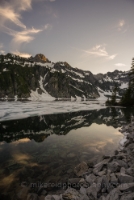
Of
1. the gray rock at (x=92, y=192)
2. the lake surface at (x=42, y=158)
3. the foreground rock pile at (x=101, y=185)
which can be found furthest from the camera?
the lake surface at (x=42, y=158)

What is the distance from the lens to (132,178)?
6.57 metres

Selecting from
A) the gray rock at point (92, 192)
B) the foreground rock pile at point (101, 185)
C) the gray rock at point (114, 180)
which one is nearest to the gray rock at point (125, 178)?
the foreground rock pile at point (101, 185)

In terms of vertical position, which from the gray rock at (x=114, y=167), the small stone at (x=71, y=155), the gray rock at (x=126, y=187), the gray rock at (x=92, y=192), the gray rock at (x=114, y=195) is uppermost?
the gray rock at (x=126, y=187)

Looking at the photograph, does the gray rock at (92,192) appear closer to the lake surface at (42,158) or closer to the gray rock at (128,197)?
the gray rock at (128,197)

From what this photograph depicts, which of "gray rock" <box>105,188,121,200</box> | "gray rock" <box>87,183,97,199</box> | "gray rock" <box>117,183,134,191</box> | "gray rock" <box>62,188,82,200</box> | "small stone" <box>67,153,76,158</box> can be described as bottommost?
"small stone" <box>67,153,76,158</box>

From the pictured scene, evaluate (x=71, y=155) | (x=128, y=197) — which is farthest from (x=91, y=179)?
(x=71, y=155)

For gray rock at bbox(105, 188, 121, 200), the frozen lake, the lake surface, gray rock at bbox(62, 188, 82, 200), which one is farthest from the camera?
the frozen lake

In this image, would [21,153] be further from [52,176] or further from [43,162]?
[52,176]

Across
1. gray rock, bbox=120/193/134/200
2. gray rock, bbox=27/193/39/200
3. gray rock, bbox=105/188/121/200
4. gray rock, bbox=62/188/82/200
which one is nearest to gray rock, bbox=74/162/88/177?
gray rock, bbox=62/188/82/200

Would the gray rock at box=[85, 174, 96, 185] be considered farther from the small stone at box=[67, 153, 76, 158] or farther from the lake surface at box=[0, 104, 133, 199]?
the small stone at box=[67, 153, 76, 158]

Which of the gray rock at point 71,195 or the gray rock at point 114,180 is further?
the gray rock at point 114,180

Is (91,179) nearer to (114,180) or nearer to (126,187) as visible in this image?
(114,180)

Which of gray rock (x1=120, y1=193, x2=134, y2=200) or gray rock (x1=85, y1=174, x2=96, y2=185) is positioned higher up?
gray rock (x1=120, y1=193, x2=134, y2=200)

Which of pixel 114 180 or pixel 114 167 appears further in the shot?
pixel 114 167
